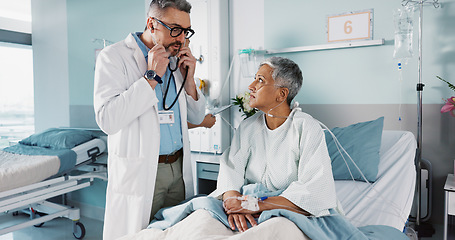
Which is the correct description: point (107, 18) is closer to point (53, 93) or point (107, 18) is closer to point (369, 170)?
point (53, 93)

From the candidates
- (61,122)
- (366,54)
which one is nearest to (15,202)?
(61,122)

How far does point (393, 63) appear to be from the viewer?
2.40 metres

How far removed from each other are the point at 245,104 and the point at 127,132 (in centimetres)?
129

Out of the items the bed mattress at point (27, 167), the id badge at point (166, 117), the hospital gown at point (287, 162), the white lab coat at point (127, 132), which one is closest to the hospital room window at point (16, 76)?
the bed mattress at point (27, 167)

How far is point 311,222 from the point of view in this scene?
1.34 m

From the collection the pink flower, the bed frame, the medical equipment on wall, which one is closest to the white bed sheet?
the pink flower

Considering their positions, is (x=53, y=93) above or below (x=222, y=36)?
below

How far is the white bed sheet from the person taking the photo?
1.65 meters

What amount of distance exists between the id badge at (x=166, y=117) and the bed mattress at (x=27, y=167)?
161 cm

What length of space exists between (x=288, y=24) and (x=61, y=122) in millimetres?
2839

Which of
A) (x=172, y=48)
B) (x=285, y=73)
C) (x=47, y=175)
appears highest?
(x=172, y=48)

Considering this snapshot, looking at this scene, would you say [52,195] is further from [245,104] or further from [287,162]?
[287,162]

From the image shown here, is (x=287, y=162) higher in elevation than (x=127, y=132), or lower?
lower

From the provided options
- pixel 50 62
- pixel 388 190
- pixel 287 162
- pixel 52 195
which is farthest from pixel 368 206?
pixel 50 62
